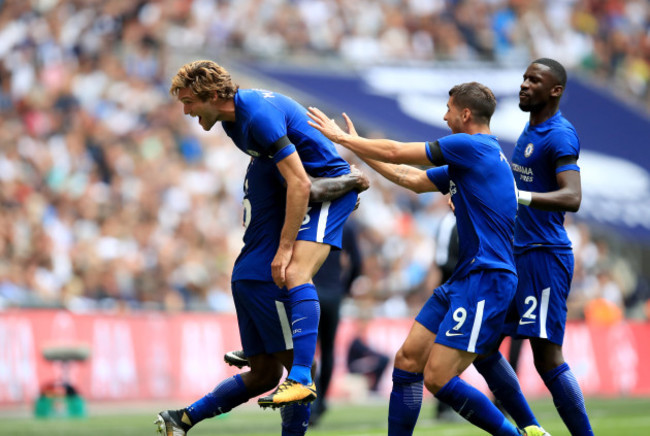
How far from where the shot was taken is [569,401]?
7434 mm

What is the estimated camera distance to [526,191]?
24.3 ft

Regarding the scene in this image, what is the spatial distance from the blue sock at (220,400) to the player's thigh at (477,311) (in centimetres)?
141

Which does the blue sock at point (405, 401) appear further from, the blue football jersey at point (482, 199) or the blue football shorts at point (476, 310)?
the blue football jersey at point (482, 199)

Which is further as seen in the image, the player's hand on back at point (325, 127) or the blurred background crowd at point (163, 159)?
the blurred background crowd at point (163, 159)

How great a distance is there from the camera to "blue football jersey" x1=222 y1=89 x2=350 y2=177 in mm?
6660

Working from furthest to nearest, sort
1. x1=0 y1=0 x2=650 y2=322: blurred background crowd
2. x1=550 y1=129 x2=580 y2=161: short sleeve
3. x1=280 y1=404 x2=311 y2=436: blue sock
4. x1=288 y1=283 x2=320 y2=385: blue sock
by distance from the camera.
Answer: x1=0 y1=0 x2=650 y2=322: blurred background crowd → x1=550 y1=129 x2=580 y2=161: short sleeve → x1=280 y1=404 x2=311 y2=436: blue sock → x1=288 y1=283 x2=320 y2=385: blue sock

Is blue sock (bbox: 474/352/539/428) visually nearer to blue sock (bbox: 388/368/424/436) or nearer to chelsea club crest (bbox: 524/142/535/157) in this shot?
blue sock (bbox: 388/368/424/436)

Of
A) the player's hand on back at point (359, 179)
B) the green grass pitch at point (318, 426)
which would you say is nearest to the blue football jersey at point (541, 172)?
the player's hand on back at point (359, 179)

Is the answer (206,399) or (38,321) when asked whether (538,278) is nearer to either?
(206,399)

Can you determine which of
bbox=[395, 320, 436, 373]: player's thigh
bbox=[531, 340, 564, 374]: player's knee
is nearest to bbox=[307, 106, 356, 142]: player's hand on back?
bbox=[395, 320, 436, 373]: player's thigh

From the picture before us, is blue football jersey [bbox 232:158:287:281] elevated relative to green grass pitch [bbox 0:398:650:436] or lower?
elevated

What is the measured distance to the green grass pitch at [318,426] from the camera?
34.7 ft

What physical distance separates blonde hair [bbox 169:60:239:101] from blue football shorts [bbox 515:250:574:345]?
2493 mm

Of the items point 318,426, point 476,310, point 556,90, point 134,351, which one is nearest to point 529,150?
point 556,90
